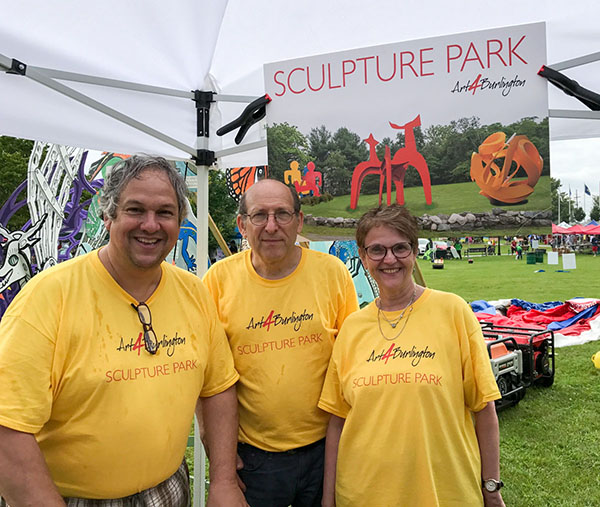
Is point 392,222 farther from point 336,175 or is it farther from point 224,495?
point 224,495

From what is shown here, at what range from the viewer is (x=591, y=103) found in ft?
7.29

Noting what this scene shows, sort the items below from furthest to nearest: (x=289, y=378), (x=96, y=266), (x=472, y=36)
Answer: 1. (x=472, y=36)
2. (x=289, y=378)
3. (x=96, y=266)

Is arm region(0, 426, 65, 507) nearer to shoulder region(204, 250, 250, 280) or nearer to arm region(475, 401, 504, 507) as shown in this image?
shoulder region(204, 250, 250, 280)

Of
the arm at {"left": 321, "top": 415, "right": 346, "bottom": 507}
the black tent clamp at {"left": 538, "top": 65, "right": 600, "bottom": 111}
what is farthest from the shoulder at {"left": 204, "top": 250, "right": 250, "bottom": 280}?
the black tent clamp at {"left": 538, "top": 65, "right": 600, "bottom": 111}

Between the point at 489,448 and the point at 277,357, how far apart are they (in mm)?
909

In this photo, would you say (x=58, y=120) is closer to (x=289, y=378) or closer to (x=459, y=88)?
(x=289, y=378)

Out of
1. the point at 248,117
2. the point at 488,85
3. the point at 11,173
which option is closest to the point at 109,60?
the point at 248,117

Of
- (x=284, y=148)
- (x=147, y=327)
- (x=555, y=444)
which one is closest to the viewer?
(x=147, y=327)

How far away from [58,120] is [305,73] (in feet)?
4.57

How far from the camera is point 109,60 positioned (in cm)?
245

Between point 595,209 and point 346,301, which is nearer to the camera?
point 346,301

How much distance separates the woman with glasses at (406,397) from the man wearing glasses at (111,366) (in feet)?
2.04

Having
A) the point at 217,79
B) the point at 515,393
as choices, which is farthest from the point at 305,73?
the point at 515,393

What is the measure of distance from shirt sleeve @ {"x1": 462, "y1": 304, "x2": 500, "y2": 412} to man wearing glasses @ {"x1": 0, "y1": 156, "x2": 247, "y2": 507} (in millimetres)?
1017
